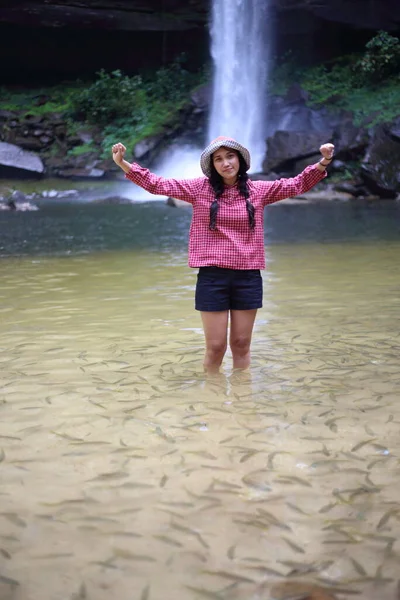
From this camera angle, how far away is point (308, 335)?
4.79 m

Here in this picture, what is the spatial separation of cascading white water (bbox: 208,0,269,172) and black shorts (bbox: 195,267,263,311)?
73.2 feet

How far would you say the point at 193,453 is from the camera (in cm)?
273

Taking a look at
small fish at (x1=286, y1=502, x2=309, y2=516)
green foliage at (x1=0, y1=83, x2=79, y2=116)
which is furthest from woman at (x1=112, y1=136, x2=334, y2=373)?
green foliage at (x1=0, y1=83, x2=79, y2=116)

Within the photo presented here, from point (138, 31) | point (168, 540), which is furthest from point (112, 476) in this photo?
point (138, 31)

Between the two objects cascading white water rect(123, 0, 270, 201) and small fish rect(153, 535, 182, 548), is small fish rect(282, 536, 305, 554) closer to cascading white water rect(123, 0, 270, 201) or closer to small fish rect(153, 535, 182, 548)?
small fish rect(153, 535, 182, 548)

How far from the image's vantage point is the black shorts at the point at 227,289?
3711 mm

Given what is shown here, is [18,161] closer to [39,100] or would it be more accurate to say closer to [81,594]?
[39,100]

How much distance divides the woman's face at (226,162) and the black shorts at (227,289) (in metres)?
0.51

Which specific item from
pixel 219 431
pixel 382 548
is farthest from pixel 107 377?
pixel 382 548

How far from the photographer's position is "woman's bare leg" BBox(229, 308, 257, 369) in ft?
12.6

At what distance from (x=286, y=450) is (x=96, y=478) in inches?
30.0

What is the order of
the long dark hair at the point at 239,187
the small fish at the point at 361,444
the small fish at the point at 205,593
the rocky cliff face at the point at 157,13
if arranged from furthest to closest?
the rocky cliff face at the point at 157,13, the long dark hair at the point at 239,187, the small fish at the point at 361,444, the small fish at the point at 205,593

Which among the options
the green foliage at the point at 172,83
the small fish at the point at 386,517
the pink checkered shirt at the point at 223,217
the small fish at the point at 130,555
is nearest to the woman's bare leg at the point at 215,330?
the pink checkered shirt at the point at 223,217

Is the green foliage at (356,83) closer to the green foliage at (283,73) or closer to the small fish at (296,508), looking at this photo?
the green foliage at (283,73)
